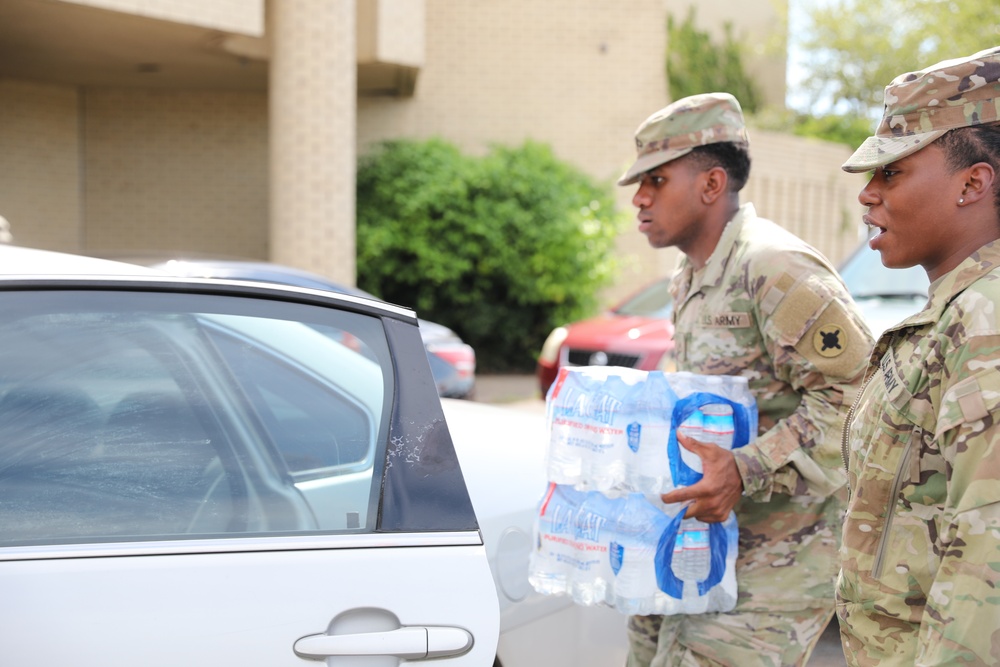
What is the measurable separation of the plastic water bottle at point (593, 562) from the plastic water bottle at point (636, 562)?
19mm

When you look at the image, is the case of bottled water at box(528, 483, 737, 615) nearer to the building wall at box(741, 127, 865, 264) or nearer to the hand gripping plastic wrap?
the hand gripping plastic wrap

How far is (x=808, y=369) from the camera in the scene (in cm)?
236

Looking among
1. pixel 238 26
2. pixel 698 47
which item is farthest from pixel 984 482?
pixel 698 47

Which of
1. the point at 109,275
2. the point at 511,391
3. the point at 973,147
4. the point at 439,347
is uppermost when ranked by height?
the point at 973,147

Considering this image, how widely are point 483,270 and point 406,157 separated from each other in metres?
1.84

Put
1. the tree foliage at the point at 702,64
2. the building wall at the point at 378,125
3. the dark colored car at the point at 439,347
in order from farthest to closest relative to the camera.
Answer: the tree foliage at the point at 702,64, the building wall at the point at 378,125, the dark colored car at the point at 439,347

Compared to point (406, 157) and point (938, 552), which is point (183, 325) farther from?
point (406, 157)

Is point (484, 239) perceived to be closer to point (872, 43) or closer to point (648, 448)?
point (648, 448)

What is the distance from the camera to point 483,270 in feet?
42.0

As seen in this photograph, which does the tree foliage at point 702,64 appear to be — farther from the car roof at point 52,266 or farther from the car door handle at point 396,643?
the car door handle at point 396,643

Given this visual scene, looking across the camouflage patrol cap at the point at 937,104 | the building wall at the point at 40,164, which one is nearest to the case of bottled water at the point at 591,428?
the camouflage patrol cap at the point at 937,104

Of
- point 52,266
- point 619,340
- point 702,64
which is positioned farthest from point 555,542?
point 702,64

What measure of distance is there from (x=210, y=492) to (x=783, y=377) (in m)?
1.36

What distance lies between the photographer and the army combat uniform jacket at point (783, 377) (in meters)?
2.34
